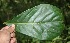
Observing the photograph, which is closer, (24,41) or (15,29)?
(15,29)

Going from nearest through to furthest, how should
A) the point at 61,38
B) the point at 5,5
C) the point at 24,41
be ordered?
the point at 61,38 → the point at 24,41 → the point at 5,5

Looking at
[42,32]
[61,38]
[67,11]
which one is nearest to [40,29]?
[42,32]

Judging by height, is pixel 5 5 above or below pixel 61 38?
above

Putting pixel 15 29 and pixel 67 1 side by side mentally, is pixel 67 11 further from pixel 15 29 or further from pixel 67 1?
pixel 15 29

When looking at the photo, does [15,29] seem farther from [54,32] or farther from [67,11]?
[67,11]

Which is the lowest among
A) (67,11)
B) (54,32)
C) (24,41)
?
(24,41)

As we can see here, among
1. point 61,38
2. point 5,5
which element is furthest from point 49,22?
point 5,5

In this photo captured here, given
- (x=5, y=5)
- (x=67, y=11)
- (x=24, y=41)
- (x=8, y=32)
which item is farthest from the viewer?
(x=5, y=5)
